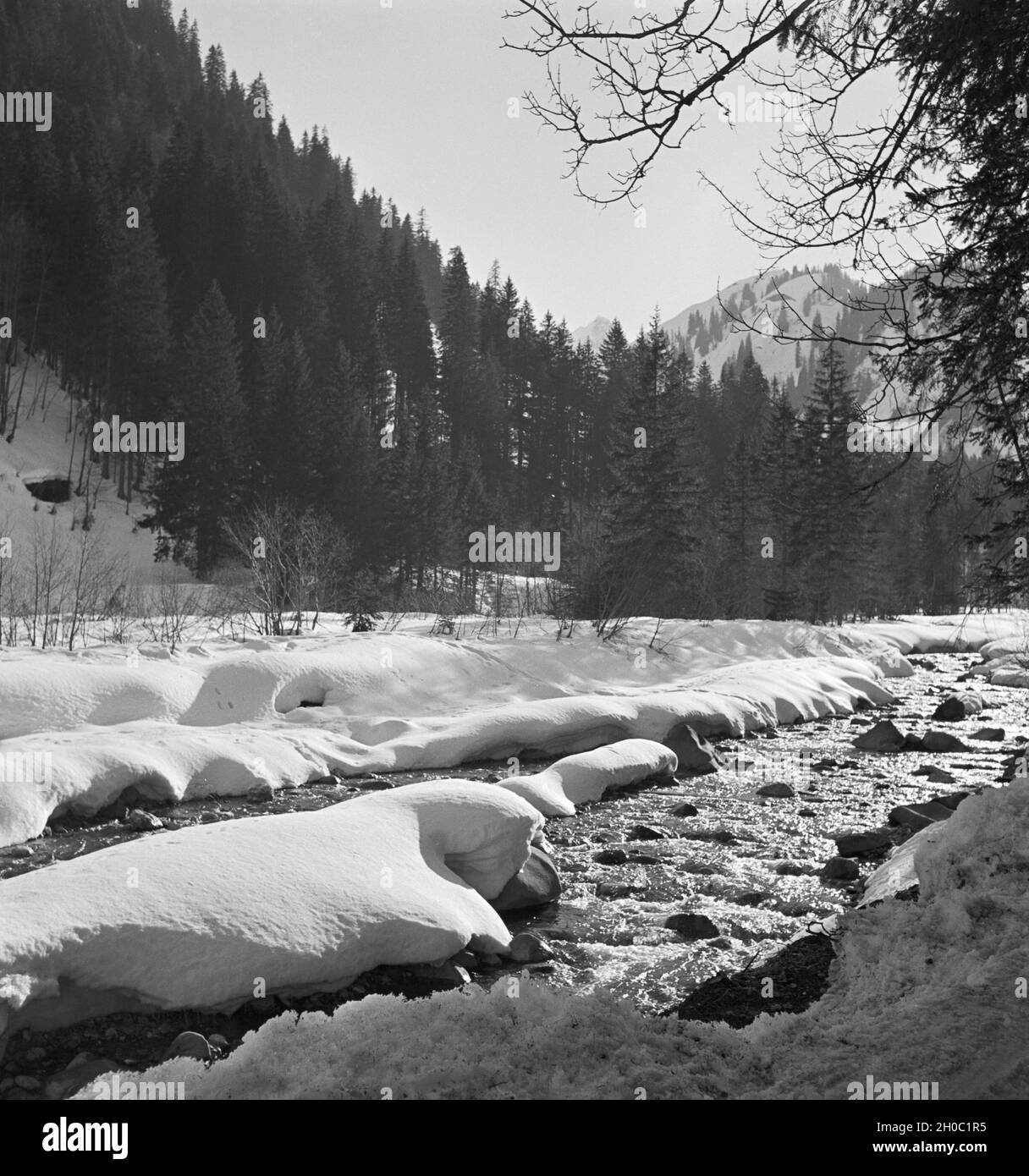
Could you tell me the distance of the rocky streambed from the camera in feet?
14.0

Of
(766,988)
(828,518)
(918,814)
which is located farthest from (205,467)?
(766,988)

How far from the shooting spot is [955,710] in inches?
610

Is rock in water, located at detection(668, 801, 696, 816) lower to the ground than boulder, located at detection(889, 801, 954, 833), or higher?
lower

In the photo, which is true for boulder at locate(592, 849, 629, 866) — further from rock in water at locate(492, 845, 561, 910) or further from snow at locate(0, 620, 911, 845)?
snow at locate(0, 620, 911, 845)

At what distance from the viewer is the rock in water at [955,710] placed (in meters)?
15.3

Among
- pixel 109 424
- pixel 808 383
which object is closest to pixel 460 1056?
pixel 109 424

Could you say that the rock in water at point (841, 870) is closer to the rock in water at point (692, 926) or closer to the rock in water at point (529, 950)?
the rock in water at point (692, 926)

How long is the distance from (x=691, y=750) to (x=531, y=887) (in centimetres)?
549

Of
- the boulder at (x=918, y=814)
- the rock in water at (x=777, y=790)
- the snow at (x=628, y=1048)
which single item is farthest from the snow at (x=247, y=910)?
the rock in water at (x=777, y=790)

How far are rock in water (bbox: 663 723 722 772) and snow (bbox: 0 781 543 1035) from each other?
5380 millimetres

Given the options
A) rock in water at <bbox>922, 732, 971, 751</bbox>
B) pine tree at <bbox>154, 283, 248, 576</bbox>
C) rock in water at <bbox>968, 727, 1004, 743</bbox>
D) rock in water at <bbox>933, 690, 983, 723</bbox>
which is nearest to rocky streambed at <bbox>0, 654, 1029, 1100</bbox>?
rock in water at <bbox>922, 732, 971, 751</bbox>

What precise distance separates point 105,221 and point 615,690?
34.3 m

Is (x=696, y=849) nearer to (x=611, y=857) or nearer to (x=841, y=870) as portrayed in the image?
(x=611, y=857)

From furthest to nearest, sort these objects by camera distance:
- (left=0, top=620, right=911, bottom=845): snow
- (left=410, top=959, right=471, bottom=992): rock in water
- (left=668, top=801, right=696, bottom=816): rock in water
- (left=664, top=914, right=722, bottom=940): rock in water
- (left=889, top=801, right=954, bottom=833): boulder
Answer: (left=668, top=801, right=696, bottom=816): rock in water → (left=0, top=620, right=911, bottom=845): snow → (left=889, top=801, right=954, bottom=833): boulder → (left=664, top=914, right=722, bottom=940): rock in water → (left=410, top=959, right=471, bottom=992): rock in water
